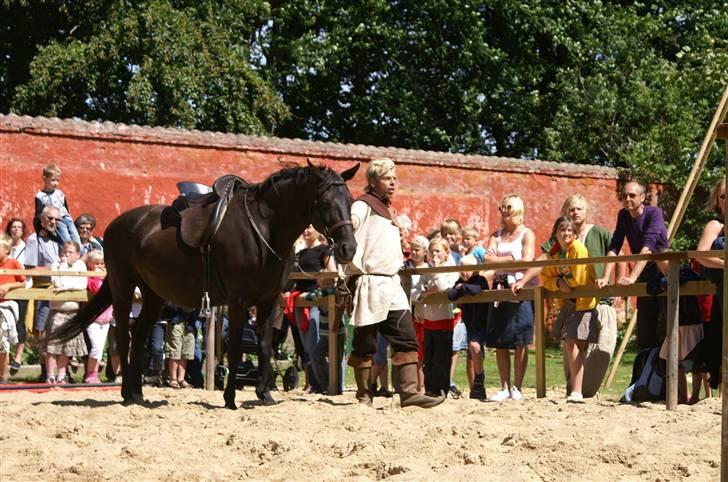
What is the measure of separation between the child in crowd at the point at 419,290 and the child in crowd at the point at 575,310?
1.50 metres

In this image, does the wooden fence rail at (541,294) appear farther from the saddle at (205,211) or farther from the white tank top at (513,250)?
the saddle at (205,211)

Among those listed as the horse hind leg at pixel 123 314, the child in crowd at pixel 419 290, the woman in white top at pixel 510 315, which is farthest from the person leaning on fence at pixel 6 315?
the woman in white top at pixel 510 315

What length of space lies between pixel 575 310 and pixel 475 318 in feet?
3.72

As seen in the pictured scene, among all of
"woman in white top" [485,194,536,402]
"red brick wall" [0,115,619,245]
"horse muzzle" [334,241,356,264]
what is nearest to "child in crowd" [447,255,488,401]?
"woman in white top" [485,194,536,402]

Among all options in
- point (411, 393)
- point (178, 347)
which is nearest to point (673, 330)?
point (411, 393)

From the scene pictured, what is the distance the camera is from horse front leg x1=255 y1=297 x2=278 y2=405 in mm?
10477

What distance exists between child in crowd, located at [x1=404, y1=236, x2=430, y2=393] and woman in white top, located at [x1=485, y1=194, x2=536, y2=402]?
67 centimetres

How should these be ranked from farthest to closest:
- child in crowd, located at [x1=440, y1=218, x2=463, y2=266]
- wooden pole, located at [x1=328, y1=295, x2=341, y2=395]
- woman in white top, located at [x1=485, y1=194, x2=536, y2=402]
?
child in crowd, located at [x1=440, y1=218, x2=463, y2=266] < wooden pole, located at [x1=328, y1=295, x2=341, y2=395] < woman in white top, located at [x1=485, y1=194, x2=536, y2=402]

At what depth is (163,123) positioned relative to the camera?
80.1ft

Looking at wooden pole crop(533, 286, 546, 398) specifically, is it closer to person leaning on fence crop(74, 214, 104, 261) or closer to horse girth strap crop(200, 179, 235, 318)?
horse girth strap crop(200, 179, 235, 318)

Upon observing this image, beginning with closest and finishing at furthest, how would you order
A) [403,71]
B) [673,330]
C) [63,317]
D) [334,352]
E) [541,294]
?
[673,330] < [541,294] < [334,352] < [63,317] < [403,71]

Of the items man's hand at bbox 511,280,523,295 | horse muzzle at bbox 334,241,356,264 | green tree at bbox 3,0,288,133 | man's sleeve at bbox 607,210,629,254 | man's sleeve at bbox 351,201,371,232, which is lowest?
man's hand at bbox 511,280,523,295

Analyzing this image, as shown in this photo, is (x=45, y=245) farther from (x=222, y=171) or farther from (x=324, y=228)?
(x=324, y=228)

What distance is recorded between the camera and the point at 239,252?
1035 cm
